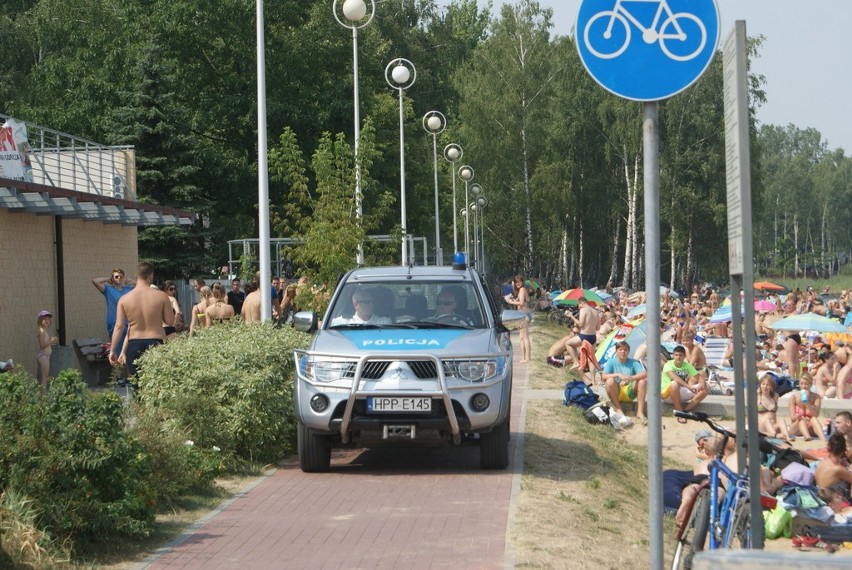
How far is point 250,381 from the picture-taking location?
11344 millimetres

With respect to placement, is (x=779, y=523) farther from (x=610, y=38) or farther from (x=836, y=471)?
(x=610, y=38)

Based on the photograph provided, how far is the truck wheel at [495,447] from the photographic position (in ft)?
36.2

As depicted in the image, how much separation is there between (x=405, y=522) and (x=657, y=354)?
13.6 ft

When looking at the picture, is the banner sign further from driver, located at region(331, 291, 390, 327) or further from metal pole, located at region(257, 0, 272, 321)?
driver, located at region(331, 291, 390, 327)

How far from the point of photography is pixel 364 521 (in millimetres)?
8852

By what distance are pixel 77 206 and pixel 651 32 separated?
16116 millimetres

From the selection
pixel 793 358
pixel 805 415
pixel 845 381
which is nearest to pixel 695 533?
pixel 805 415

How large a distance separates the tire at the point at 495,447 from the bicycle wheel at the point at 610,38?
6244mm

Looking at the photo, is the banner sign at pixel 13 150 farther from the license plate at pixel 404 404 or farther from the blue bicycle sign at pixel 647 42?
the blue bicycle sign at pixel 647 42

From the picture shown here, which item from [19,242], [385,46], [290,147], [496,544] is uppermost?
[385,46]

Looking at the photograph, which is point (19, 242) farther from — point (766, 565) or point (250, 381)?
point (766, 565)

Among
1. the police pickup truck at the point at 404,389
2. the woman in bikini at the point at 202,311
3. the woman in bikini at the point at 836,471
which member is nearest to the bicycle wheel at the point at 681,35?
the police pickup truck at the point at 404,389

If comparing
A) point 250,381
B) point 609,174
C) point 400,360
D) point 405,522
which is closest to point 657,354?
point 405,522

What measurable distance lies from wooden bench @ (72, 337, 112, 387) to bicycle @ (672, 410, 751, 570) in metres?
14.6
